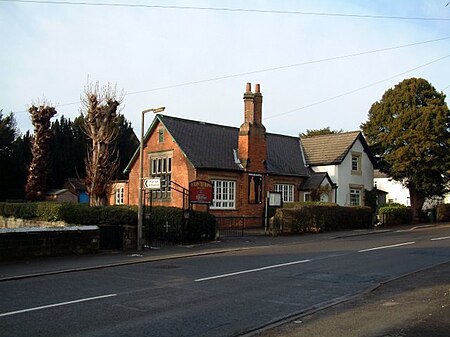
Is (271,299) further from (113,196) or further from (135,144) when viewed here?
(135,144)

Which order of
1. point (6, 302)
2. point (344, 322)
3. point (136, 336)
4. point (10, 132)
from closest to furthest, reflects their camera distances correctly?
point (136, 336), point (344, 322), point (6, 302), point (10, 132)

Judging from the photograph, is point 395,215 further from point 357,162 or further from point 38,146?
point 38,146

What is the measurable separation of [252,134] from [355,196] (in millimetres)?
12532

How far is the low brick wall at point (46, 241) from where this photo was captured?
1648cm

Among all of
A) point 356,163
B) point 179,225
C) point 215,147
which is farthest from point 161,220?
point 356,163

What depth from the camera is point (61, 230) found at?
17984mm

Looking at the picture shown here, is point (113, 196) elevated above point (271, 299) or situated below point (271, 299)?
above

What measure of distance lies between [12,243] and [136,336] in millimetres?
11139

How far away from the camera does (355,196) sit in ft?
134

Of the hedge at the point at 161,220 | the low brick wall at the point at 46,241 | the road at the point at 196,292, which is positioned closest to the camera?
the road at the point at 196,292

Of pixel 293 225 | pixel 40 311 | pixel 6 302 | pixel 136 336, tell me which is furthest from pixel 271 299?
pixel 293 225

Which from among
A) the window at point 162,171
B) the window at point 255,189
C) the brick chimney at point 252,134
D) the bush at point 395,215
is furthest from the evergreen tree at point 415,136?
the window at point 162,171

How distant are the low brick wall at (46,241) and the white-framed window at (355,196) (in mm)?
25914

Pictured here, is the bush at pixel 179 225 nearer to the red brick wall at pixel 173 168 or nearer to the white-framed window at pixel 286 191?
the red brick wall at pixel 173 168
